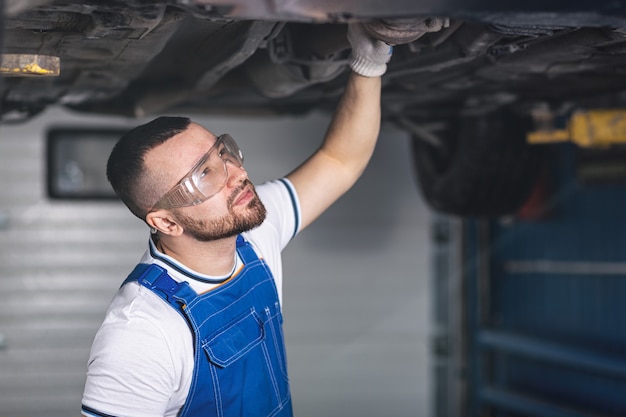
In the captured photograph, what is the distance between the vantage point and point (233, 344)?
7.24 feet

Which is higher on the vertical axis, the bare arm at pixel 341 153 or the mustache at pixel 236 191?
the bare arm at pixel 341 153

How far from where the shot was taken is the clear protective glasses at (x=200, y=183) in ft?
7.14

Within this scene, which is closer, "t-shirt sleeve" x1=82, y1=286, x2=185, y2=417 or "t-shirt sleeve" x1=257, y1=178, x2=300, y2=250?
"t-shirt sleeve" x1=82, y1=286, x2=185, y2=417

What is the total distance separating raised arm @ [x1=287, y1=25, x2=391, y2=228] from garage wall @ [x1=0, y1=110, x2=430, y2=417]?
3.10m

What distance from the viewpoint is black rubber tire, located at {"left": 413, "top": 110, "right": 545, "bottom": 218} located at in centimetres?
384

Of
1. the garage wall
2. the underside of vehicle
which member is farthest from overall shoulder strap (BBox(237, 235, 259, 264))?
the garage wall

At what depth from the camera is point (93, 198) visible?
553 centimetres

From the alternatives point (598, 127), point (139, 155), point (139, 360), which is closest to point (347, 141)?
point (139, 155)

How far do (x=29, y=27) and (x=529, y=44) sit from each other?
1276 millimetres

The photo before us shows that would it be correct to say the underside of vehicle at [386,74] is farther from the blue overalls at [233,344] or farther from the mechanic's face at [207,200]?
the blue overalls at [233,344]

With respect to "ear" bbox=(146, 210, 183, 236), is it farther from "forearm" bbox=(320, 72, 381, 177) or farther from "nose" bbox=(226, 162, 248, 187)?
"forearm" bbox=(320, 72, 381, 177)

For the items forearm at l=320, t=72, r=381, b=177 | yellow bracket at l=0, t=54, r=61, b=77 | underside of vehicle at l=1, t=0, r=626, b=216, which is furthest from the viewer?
forearm at l=320, t=72, r=381, b=177

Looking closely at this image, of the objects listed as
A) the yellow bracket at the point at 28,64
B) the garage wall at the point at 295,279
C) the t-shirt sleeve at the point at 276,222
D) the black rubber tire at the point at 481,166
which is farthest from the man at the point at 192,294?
the garage wall at the point at 295,279

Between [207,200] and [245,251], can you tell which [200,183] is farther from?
[245,251]
